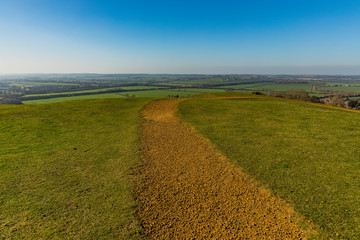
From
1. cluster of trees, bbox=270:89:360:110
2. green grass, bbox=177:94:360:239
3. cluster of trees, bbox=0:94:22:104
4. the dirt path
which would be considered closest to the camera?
the dirt path

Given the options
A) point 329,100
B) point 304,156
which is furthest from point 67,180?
point 329,100

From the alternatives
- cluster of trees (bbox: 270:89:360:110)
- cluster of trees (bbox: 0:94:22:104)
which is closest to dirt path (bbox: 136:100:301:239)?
cluster of trees (bbox: 0:94:22:104)

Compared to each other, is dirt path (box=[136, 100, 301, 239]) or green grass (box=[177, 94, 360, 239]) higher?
green grass (box=[177, 94, 360, 239])

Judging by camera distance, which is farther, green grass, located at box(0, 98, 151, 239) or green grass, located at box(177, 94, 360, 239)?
green grass, located at box(177, 94, 360, 239)

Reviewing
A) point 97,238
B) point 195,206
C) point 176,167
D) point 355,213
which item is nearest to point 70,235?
point 97,238

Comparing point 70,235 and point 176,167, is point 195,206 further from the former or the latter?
point 70,235

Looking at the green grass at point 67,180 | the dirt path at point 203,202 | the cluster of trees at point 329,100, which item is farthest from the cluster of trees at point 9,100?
the cluster of trees at point 329,100

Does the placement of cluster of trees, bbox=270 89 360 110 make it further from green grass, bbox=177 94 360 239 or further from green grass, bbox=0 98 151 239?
green grass, bbox=0 98 151 239
